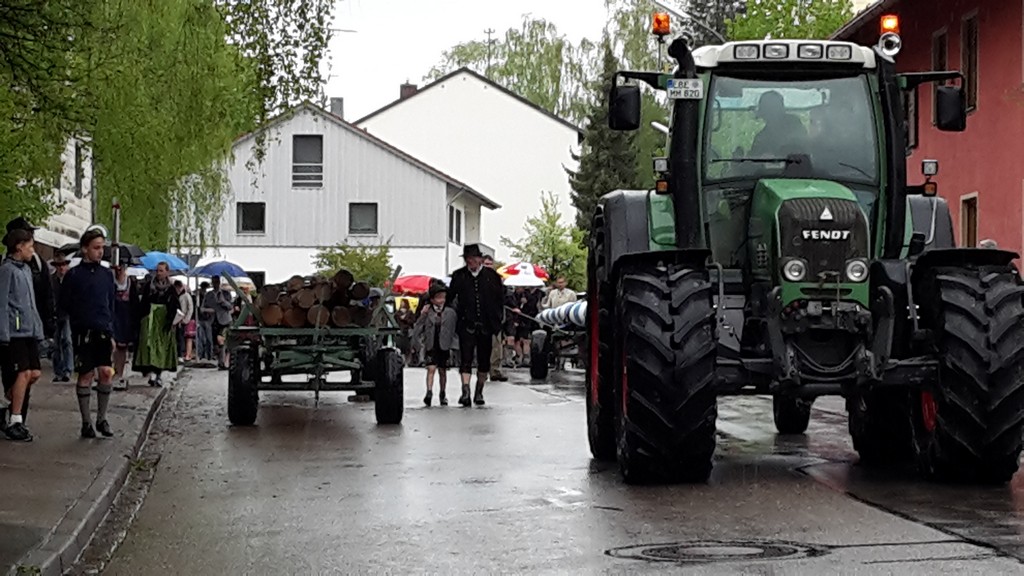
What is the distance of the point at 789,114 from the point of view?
42.1 ft

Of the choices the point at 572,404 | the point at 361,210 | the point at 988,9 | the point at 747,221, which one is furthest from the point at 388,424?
the point at 361,210

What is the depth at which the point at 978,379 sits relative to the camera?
11258mm

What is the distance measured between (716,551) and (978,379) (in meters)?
3.14

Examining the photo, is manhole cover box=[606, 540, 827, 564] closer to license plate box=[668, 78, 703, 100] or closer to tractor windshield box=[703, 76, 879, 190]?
tractor windshield box=[703, 76, 879, 190]

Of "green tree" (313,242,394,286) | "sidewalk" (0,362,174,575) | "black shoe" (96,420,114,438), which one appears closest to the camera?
"sidewalk" (0,362,174,575)

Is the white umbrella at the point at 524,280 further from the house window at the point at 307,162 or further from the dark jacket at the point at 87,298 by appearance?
the dark jacket at the point at 87,298

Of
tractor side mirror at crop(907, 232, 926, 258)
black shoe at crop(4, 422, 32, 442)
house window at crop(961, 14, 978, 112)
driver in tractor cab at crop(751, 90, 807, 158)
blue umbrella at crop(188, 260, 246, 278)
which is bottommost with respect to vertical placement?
black shoe at crop(4, 422, 32, 442)

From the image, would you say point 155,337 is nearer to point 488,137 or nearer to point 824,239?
point 824,239

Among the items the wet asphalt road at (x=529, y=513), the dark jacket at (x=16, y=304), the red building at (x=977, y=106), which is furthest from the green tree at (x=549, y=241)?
the wet asphalt road at (x=529, y=513)

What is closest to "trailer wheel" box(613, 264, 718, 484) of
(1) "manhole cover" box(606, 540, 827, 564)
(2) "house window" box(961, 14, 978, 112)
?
(1) "manhole cover" box(606, 540, 827, 564)

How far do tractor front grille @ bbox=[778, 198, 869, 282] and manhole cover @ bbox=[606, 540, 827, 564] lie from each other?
3233 millimetres

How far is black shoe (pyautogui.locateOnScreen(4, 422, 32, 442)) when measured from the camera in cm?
1559

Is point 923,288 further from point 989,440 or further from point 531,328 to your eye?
point 531,328

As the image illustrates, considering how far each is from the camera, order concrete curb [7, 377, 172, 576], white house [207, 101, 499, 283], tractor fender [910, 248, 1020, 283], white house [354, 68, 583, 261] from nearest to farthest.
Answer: concrete curb [7, 377, 172, 576], tractor fender [910, 248, 1020, 283], white house [207, 101, 499, 283], white house [354, 68, 583, 261]
